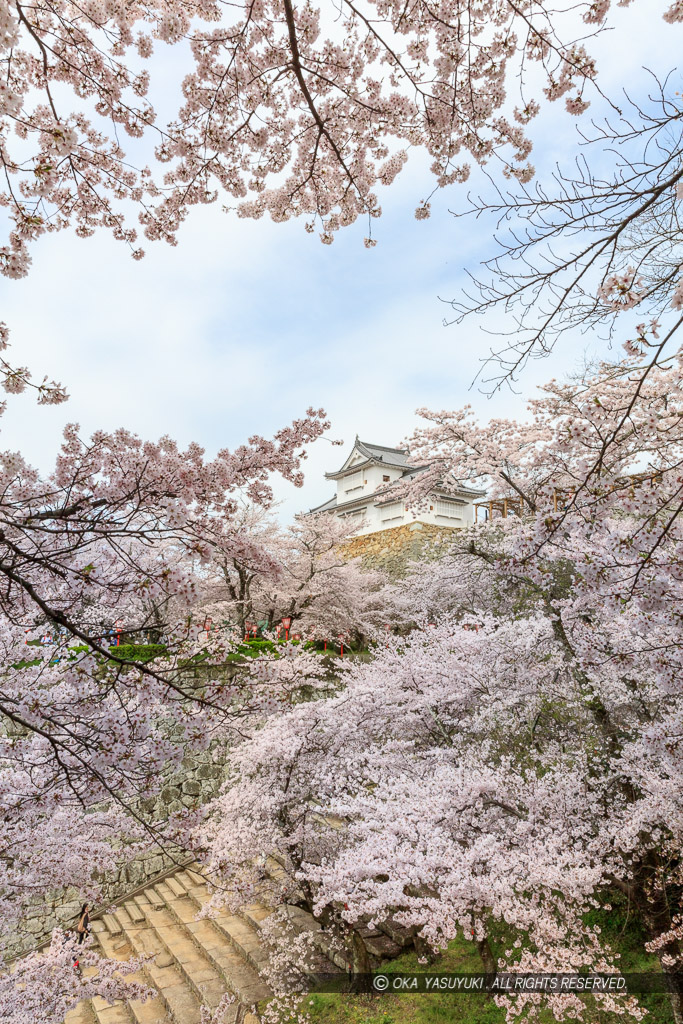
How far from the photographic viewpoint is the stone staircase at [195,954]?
19.7ft

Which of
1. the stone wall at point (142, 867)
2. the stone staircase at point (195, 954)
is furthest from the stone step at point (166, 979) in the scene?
the stone wall at point (142, 867)

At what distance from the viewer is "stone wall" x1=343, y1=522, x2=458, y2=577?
1585 cm

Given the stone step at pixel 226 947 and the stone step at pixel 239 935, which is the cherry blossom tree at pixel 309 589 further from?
the stone step at pixel 239 935

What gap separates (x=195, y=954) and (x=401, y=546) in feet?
37.1

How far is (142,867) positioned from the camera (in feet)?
30.8

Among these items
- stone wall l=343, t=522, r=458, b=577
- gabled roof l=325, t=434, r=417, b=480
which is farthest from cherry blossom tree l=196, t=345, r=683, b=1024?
gabled roof l=325, t=434, r=417, b=480

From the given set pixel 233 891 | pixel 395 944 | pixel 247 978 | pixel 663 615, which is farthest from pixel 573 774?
pixel 247 978

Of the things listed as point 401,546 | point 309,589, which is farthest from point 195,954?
point 401,546

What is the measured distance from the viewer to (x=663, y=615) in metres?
4.46

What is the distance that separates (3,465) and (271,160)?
2845 millimetres

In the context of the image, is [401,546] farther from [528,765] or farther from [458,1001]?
[458,1001]

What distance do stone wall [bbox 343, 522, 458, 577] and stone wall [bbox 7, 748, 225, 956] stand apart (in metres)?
7.49

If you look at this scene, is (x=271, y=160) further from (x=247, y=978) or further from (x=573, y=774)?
(x=247, y=978)

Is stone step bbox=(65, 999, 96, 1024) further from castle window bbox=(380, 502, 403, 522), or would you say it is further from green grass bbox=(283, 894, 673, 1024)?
castle window bbox=(380, 502, 403, 522)
